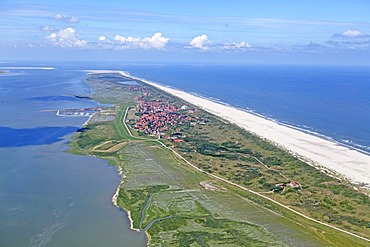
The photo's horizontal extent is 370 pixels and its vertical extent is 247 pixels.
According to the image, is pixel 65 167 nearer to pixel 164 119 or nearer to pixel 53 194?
Answer: pixel 53 194

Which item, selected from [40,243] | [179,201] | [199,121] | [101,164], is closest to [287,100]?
[199,121]

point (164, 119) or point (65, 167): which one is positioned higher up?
point (164, 119)

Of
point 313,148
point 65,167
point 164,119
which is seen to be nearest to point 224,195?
point 65,167

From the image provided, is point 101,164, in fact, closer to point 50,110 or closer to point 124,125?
point 124,125

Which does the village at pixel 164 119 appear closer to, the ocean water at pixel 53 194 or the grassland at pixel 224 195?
the grassland at pixel 224 195

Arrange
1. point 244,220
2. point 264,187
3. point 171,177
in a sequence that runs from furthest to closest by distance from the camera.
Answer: point 171,177 < point 264,187 < point 244,220

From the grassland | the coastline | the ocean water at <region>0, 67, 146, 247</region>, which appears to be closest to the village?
the grassland
